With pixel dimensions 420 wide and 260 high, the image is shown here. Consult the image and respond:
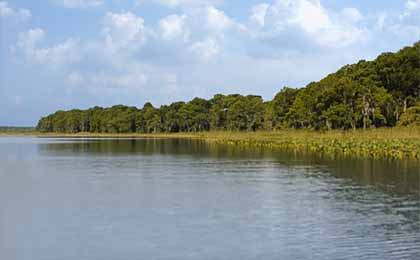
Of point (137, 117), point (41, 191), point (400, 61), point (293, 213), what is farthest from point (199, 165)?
point (137, 117)

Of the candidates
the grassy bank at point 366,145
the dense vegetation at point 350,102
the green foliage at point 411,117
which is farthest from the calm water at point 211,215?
the dense vegetation at point 350,102

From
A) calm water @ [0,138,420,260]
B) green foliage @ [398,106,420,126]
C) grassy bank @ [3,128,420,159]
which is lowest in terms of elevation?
calm water @ [0,138,420,260]

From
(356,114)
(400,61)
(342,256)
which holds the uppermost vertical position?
(400,61)

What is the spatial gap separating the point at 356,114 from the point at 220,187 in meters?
45.4

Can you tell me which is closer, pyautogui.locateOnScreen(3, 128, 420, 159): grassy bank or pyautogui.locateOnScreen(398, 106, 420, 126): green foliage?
pyautogui.locateOnScreen(3, 128, 420, 159): grassy bank

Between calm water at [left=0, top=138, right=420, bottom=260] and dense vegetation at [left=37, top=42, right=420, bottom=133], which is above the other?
dense vegetation at [left=37, top=42, right=420, bottom=133]

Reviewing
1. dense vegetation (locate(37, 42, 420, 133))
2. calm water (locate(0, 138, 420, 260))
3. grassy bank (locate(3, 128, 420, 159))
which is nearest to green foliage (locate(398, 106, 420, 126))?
dense vegetation (locate(37, 42, 420, 133))

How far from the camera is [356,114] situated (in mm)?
64812

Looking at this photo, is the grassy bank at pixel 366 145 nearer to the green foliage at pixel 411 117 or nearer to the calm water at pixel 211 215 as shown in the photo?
the green foliage at pixel 411 117

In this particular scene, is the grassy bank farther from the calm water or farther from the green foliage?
the calm water

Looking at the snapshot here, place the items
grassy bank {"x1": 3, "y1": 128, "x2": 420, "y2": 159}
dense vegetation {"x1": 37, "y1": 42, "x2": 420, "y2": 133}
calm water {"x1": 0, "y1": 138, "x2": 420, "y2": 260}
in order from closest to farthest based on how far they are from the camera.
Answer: calm water {"x1": 0, "y1": 138, "x2": 420, "y2": 260} < grassy bank {"x1": 3, "y1": 128, "x2": 420, "y2": 159} < dense vegetation {"x1": 37, "y1": 42, "x2": 420, "y2": 133}

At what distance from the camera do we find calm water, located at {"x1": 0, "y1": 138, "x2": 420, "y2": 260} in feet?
39.7

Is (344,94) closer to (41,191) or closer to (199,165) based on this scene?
(199,165)

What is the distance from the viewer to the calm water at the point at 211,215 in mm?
12102
